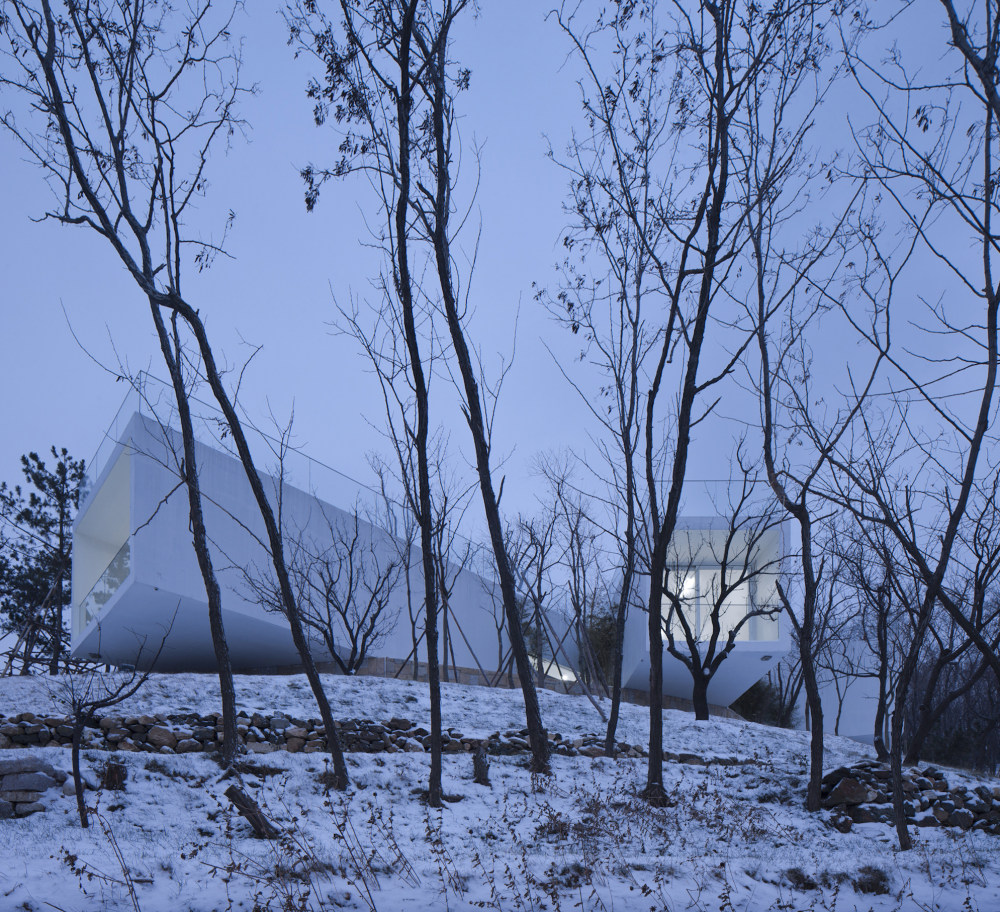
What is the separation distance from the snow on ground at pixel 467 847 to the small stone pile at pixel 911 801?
34 centimetres

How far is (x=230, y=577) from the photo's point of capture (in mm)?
15914

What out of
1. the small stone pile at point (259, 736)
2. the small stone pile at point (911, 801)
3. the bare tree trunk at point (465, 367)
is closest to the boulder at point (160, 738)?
the small stone pile at point (259, 736)

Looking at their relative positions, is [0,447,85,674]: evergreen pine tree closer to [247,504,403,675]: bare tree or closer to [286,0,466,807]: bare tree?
[247,504,403,675]: bare tree

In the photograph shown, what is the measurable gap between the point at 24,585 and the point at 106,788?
15.3 meters

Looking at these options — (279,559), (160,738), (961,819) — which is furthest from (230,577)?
(961,819)

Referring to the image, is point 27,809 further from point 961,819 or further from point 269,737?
point 961,819

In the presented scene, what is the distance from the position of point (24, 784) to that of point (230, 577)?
376 inches

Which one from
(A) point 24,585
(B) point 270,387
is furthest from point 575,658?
(B) point 270,387

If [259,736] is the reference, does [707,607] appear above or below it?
above

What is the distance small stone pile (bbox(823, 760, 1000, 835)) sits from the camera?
800 centimetres

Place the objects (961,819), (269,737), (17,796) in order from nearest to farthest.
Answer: (17,796) < (961,819) < (269,737)

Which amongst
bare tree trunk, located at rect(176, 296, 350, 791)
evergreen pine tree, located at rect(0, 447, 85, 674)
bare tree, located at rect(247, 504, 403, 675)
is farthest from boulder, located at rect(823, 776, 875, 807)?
evergreen pine tree, located at rect(0, 447, 85, 674)

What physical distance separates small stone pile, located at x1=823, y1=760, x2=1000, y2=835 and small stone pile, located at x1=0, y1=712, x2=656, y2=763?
108 inches

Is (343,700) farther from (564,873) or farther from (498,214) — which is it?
(498,214)
